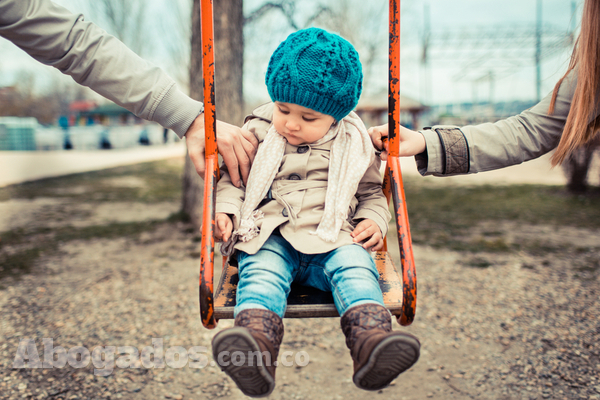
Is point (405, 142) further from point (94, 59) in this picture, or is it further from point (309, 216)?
point (94, 59)

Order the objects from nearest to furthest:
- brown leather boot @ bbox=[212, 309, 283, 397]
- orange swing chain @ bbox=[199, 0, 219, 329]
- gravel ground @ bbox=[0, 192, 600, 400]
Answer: brown leather boot @ bbox=[212, 309, 283, 397] → orange swing chain @ bbox=[199, 0, 219, 329] → gravel ground @ bbox=[0, 192, 600, 400]

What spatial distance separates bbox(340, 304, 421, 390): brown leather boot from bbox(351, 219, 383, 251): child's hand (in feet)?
1.03

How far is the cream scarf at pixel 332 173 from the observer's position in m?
1.60

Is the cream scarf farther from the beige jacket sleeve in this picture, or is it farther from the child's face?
the beige jacket sleeve

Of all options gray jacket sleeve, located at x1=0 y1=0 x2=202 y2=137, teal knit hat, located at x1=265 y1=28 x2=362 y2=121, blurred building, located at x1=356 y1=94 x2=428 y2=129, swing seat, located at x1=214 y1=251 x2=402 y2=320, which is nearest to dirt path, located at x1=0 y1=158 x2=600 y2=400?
swing seat, located at x1=214 y1=251 x2=402 y2=320

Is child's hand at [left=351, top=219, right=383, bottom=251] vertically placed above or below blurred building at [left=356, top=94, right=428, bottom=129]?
above

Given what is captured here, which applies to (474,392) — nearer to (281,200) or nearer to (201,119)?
(281,200)

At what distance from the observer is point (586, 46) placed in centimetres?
162

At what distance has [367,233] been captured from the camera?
1623 mm

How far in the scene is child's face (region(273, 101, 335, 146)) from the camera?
5.21 ft

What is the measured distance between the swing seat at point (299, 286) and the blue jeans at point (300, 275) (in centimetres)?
4

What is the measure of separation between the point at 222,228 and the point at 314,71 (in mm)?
573

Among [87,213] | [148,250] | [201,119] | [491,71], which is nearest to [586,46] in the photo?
[201,119]

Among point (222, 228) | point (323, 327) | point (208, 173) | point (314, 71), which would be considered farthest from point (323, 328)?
point (314, 71)
